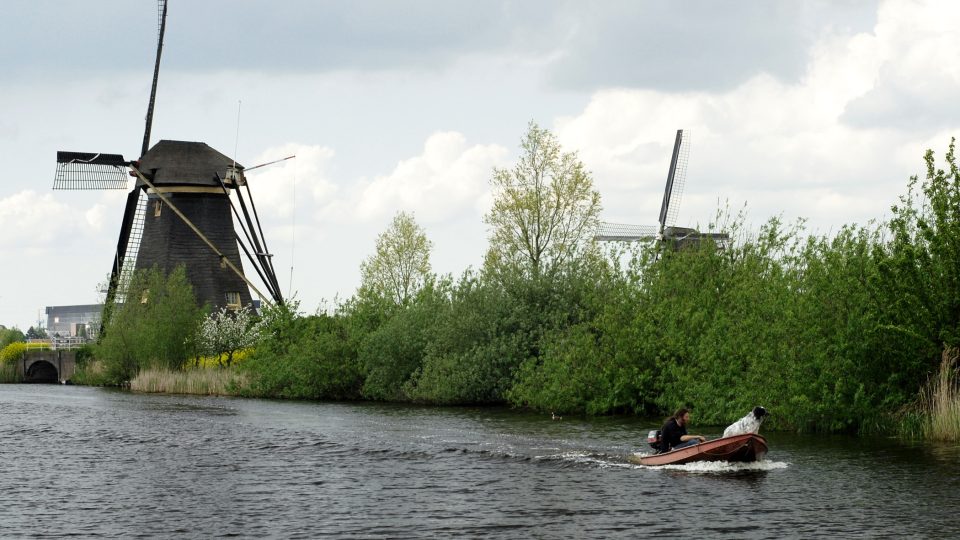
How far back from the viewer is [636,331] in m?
44.6

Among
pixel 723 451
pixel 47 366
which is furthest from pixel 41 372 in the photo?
pixel 723 451

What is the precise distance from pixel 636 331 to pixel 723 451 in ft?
57.0

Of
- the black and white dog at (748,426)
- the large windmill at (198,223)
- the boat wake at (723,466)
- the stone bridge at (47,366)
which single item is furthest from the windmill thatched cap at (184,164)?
the black and white dog at (748,426)

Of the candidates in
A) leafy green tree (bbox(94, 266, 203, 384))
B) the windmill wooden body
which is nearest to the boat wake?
leafy green tree (bbox(94, 266, 203, 384))

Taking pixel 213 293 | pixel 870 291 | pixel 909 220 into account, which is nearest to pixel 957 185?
pixel 909 220

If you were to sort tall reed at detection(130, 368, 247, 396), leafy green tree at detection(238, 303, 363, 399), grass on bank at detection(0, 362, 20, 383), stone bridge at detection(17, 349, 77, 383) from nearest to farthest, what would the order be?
leafy green tree at detection(238, 303, 363, 399) < tall reed at detection(130, 368, 247, 396) < stone bridge at detection(17, 349, 77, 383) < grass on bank at detection(0, 362, 20, 383)

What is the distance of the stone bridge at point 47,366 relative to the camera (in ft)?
294

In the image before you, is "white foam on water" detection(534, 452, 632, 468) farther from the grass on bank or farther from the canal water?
the grass on bank

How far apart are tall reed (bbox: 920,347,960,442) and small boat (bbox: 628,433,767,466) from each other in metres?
6.55

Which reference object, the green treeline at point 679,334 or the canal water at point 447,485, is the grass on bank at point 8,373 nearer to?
the green treeline at point 679,334

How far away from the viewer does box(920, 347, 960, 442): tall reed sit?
31516mm

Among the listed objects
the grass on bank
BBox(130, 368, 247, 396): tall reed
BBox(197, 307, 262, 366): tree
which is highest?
BBox(197, 307, 262, 366): tree

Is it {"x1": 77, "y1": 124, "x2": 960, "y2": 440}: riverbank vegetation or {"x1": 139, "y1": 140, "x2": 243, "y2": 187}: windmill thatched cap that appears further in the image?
{"x1": 139, "y1": 140, "x2": 243, "y2": 187}: windmill thatched cap

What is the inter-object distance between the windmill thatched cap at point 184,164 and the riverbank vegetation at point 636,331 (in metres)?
6.21
